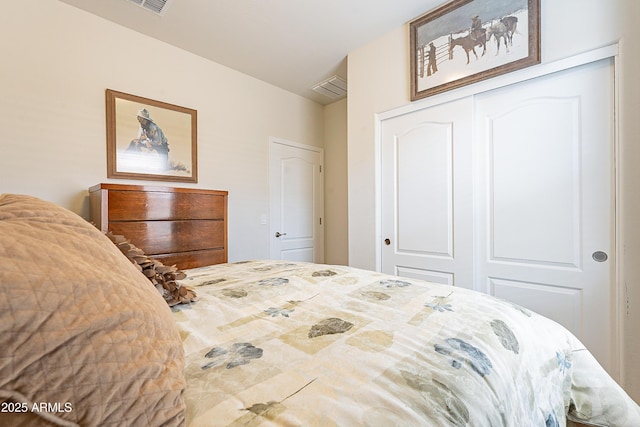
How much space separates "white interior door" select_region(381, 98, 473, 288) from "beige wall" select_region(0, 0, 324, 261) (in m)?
1.63

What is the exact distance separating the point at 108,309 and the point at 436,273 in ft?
7.45

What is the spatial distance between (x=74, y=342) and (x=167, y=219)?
1993 millimetres

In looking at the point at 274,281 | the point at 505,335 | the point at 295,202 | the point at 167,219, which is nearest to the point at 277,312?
the point at 274,281

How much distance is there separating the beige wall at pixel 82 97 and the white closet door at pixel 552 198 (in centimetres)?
237

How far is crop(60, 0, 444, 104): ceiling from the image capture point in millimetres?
2164

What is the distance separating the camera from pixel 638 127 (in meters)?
1.44

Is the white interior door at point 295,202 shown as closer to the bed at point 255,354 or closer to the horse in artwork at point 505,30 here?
the horse in artwork at point 505,30

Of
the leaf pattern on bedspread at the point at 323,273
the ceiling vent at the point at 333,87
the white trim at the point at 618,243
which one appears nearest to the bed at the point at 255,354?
the leaf pattern on bedspread at the point at 323,273

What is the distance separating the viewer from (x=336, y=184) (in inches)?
153

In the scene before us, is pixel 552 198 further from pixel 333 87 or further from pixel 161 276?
pixel 333 87

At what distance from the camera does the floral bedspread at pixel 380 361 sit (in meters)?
0.46

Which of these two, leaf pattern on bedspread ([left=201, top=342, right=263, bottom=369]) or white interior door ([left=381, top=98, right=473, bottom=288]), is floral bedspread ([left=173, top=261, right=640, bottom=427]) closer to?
leaf pattern on bedspread ([left=201, top=342, right=263, bottom=369])

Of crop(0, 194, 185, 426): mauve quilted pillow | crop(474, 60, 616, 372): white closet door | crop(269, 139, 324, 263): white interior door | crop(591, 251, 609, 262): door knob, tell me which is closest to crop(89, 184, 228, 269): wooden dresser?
crop(269, 139, 324, 263): white interior door

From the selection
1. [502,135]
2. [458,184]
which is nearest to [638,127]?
[502,135]
